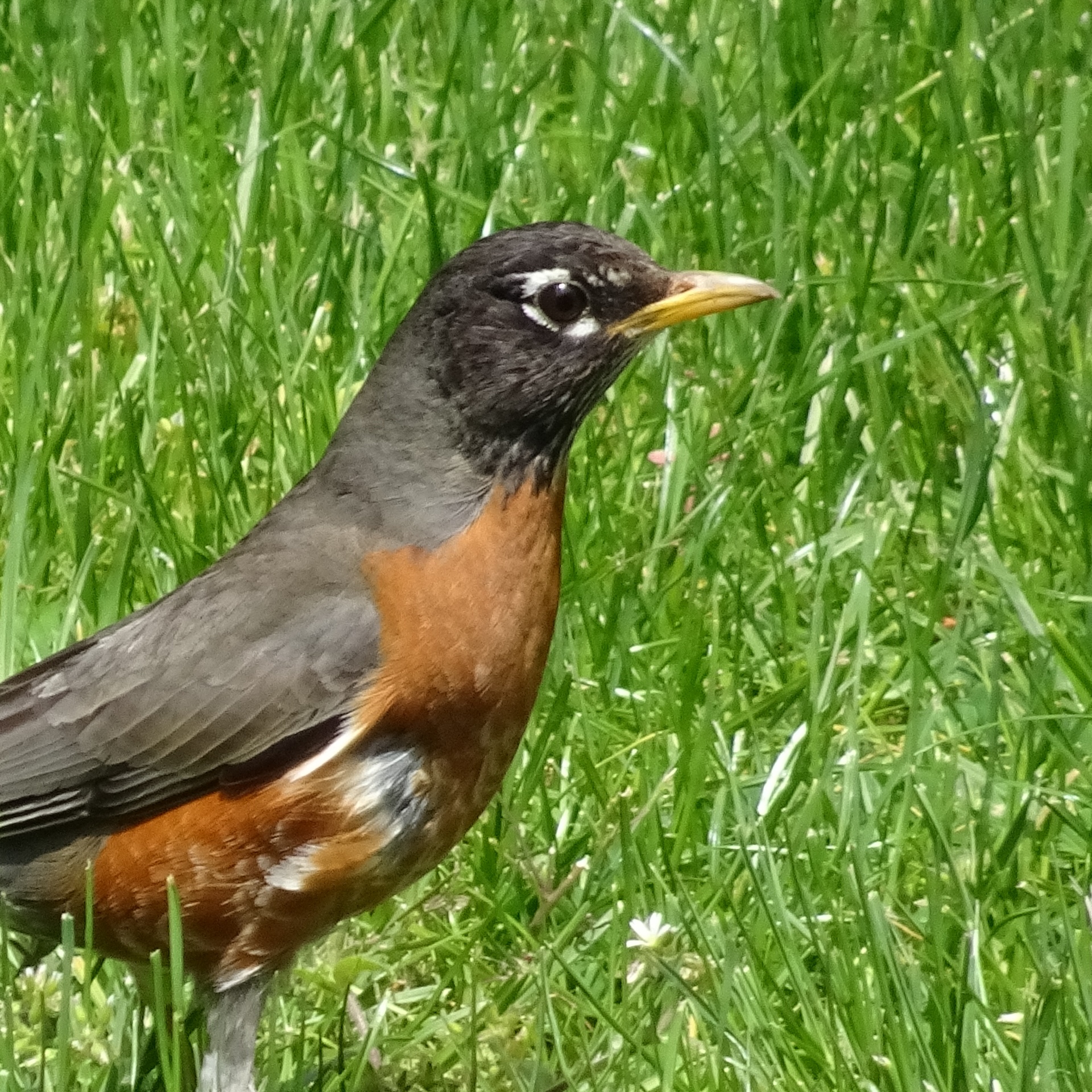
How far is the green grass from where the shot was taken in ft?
9.75

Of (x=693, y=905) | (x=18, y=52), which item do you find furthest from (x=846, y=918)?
(x=18, y=52)

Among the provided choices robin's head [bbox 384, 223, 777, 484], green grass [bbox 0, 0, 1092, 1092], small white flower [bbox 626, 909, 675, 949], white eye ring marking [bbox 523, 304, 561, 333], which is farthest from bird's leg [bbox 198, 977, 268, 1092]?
white eye ring marking [bbox 523, 304, 561, 333]

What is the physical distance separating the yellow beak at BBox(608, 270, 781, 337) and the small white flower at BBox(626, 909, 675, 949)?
83 centimetres

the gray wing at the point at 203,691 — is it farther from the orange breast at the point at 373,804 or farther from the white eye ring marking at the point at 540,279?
the white eye ring marking at the point at 540,279

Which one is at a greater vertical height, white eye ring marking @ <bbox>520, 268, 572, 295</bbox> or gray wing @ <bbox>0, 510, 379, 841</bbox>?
white eye ring marking @ <bbox>520, 268, 572, 295</bbox>

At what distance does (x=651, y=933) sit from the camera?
9.53 ft

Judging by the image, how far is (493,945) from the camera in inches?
129

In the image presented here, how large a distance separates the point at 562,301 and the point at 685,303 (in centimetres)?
18

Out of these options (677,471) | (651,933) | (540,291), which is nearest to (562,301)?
(540,291)

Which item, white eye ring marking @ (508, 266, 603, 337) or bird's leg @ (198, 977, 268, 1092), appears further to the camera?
white eye ring marking @ (508, 266, 603, 337)

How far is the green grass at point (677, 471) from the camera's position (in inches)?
117

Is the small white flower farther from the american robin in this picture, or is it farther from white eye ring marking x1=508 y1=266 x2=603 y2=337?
white eye ring marking x1=508 y1=266 x2=603 y2=337

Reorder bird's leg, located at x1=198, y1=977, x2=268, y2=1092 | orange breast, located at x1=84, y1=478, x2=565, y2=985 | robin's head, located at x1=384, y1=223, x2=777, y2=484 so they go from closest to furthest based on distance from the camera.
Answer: orange breast, located at x1=84, y1=478, x2=565, y2=985
bird's leg, located at x1=198, y1=977, x2=268, y2=1092
robin's head, located at x1=384, y1=223, x2=777, y2=484

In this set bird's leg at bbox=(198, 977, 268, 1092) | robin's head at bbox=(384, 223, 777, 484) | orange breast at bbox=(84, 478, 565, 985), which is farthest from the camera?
robin's head at bbox=(384, 223, 777, 484)
